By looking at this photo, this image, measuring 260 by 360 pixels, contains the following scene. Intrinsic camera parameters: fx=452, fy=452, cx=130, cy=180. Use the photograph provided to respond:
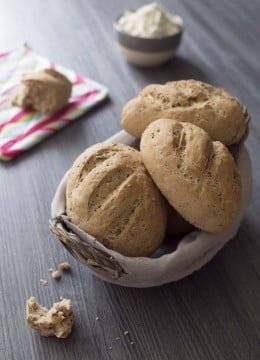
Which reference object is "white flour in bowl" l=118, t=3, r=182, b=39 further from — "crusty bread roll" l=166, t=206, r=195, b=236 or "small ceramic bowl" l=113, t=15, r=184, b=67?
"crusty bread roll" l=166, t=206, r=195, b=236

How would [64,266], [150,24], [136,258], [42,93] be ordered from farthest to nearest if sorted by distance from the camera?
[150,24], [42,93], [64,266], [136,258]

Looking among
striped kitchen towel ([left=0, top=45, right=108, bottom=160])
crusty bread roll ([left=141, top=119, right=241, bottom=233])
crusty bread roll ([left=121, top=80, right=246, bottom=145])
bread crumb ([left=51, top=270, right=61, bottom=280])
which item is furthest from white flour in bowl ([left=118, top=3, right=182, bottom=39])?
bread crumb ([left=51, top=270, right=61, bottom=280])

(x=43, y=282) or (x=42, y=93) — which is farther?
(x=42, y=93)

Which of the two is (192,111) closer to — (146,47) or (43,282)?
(43,282)

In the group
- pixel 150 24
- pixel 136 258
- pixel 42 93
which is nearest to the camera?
pixel 136 258

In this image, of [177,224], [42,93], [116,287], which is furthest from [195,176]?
[42,93]

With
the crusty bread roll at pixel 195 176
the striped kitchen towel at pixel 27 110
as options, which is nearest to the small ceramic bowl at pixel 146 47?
the striped kitchen towel at pixel 27 110

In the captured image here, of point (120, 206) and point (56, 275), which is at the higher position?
point (120, 206)

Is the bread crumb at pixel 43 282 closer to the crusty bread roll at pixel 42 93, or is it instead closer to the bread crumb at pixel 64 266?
the bread crumb at pixel 64 266
